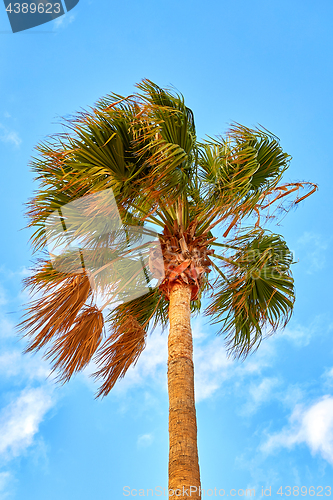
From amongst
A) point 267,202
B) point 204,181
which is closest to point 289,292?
point 267,202

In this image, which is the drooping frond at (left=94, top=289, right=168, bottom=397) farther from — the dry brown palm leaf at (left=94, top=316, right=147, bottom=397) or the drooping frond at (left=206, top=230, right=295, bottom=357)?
the drooping frond at (left=206, top=230, right=295, bottom=357)

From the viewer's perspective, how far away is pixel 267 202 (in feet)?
20.1

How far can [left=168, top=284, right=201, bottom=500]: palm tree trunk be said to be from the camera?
321 centimetres

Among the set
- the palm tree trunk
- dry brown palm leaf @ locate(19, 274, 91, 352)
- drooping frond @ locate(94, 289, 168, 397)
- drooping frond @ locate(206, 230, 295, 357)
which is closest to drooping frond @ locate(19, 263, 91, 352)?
dry brown palm leaf @ locate(19, 274, 91, 352)

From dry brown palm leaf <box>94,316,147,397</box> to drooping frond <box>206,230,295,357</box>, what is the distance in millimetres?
1189

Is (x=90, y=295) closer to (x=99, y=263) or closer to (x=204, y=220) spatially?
(x=99, y=263)

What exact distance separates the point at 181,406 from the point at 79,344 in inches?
83.4
